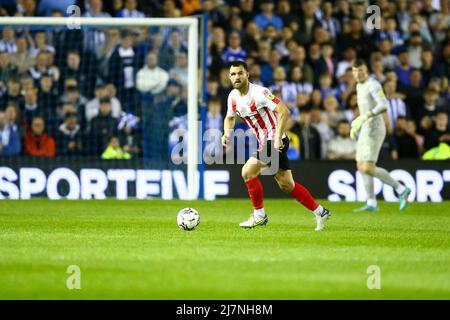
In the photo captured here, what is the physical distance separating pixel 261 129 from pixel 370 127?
374cm

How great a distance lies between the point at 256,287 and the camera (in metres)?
7.65

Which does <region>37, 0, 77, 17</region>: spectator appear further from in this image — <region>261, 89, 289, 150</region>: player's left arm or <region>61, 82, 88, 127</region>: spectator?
<region>261, 89, 289, 150</region>: player's left arm

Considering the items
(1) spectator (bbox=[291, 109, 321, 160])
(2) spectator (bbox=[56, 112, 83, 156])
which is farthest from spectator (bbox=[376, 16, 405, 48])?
(2) spectator (bbox=[56, 112, 83, 156])

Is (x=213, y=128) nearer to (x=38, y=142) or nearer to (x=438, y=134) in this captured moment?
(x=38, y=142)

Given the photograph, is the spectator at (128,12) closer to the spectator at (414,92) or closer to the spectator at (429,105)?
the spectator at (414,92)

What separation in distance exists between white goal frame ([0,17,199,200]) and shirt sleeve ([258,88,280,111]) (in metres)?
5.16

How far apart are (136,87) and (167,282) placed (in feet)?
35.8

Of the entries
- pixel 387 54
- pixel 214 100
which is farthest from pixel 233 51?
pixel 387 54

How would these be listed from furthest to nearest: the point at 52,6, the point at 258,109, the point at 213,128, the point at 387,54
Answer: the point at 387,54
the point at 52,6
the point at 213,128
the point at 258,109

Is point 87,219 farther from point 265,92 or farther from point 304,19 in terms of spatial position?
point 304,19

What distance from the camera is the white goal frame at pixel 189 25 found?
16.5m

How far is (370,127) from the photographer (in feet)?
49.4

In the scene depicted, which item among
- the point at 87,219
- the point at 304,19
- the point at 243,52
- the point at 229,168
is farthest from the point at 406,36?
the point at 87,219

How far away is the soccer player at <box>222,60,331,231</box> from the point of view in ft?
37.4
